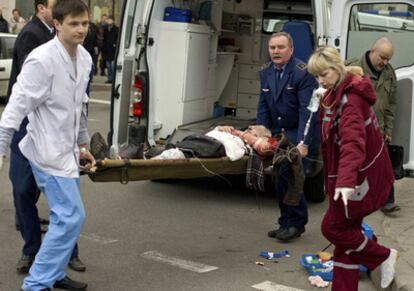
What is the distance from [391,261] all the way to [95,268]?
6.93 ft

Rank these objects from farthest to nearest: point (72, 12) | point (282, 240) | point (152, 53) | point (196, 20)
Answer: point (196, 20) → point (152, 53) → point (282, 240) → point (72, 12)

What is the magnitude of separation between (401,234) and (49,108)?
3580 millimetres

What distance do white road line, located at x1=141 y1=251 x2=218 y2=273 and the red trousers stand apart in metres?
1.12

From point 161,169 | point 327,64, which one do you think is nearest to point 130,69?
point 161,169

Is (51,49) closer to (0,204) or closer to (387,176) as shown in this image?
(387,176)

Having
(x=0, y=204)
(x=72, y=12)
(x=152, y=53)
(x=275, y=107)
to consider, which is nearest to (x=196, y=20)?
(x=152, y=53)

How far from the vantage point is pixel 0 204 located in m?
7.27

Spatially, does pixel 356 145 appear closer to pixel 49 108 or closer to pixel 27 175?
pixel 49 108

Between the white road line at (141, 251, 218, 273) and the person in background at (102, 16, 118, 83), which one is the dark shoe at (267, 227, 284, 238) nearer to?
the white road line at (141, 251, 218, 273)

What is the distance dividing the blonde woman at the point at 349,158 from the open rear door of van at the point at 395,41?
2341 millimetres

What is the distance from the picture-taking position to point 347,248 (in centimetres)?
476

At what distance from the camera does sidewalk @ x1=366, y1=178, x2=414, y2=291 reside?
5.04 meters

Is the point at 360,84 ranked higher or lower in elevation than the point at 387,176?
higher

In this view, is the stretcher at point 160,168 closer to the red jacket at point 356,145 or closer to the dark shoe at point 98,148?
the dark shoe at point 98,148
